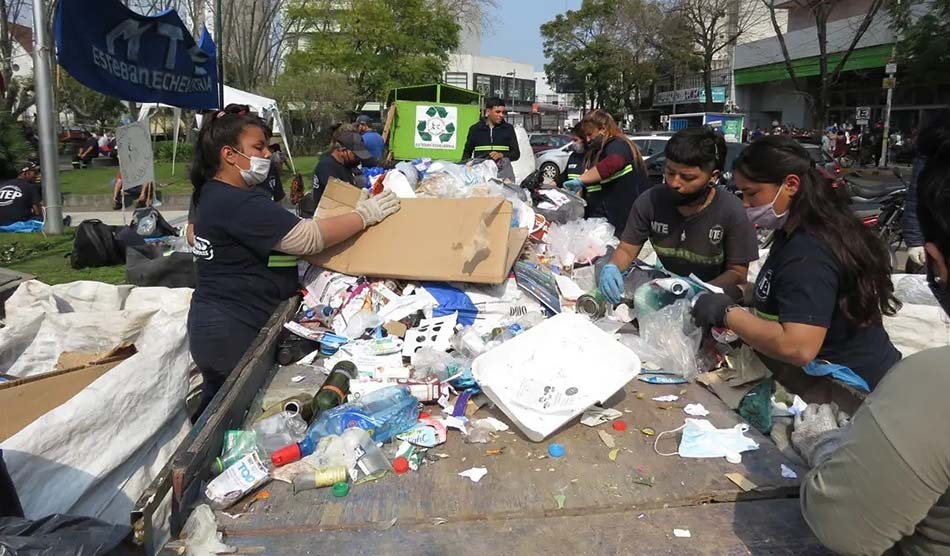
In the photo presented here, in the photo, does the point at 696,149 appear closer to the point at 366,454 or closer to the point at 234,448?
the point at 366,454

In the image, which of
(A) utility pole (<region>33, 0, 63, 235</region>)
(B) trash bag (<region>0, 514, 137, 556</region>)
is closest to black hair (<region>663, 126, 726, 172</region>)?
(B) trash bag (<region>0, 514, 137, 556</region>)

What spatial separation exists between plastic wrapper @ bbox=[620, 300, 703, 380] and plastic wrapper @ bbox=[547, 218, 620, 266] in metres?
1.28

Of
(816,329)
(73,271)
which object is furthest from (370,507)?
(73,271)

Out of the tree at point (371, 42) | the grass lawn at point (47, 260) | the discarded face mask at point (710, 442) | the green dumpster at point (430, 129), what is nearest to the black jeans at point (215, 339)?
the discarded face mask at point (710, 442)

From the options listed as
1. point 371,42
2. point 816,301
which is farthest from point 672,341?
point 371,42

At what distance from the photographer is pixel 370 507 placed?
1693mm

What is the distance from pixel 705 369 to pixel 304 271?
1.93 metres

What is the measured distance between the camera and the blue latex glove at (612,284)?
3.20 metres

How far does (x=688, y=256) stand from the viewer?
10.7 ft

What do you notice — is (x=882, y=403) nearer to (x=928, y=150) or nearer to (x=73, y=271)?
(x=928, y=150)

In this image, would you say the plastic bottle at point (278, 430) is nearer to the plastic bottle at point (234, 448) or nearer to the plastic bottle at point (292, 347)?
the plastic bottle at point (234, 448)

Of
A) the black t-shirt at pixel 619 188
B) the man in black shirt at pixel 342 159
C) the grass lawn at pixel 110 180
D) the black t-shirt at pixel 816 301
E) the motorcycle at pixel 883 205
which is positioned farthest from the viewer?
the grass lawn at pixel 110 180

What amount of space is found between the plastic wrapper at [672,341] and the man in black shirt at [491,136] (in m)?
5.29

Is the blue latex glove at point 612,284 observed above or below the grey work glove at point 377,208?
below
